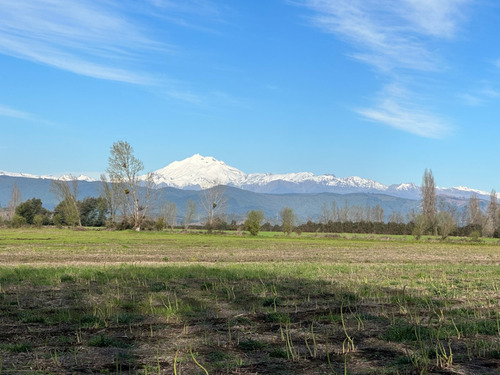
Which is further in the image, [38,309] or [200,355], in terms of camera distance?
[38,309]

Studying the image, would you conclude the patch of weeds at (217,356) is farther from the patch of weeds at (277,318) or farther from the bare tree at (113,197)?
the bare tree at (113,197)

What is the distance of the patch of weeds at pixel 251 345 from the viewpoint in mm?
8820

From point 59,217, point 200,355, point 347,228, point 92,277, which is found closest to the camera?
point 200,355

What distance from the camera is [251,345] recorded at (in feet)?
29.3

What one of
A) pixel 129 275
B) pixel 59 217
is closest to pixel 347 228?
pixel 59 217

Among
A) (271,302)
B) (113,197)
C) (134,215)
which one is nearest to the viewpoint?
(271,302)

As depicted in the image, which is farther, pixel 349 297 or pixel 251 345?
pixel 349 297

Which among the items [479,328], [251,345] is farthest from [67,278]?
Answer: [479,328]

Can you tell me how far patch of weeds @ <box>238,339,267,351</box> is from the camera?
28.9 feet

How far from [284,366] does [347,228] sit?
421ft

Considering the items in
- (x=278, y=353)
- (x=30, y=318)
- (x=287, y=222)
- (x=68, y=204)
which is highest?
(x=68, y=204)

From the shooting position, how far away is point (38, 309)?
12.3 meters

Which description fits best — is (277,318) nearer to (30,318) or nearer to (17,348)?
(17,348)

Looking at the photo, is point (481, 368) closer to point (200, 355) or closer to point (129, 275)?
point (200, 355)
